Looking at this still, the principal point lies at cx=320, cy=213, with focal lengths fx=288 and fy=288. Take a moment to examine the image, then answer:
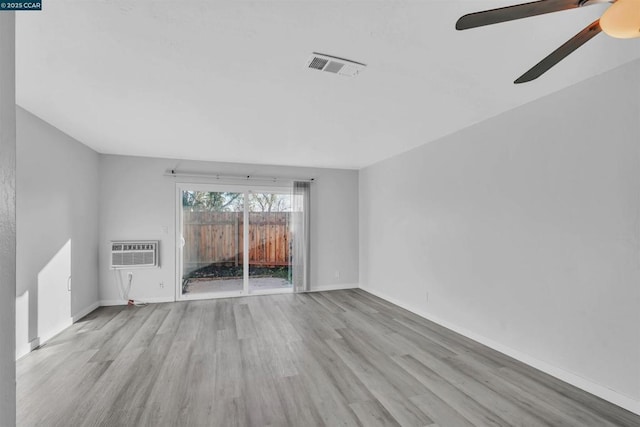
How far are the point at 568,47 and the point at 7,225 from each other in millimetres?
2084

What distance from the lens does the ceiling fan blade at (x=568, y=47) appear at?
1.19 meters

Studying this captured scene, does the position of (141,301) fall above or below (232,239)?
below

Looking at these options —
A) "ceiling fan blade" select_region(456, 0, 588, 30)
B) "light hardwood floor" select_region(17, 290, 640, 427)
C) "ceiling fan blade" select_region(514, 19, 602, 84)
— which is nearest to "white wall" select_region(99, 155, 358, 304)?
"light hardwood floor" select_region(17, 290, 640, 427)

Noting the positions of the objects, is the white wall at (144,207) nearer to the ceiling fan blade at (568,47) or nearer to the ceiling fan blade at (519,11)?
the ceiling fan blade at (568,47)

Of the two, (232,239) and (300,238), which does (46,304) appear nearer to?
(232,239)

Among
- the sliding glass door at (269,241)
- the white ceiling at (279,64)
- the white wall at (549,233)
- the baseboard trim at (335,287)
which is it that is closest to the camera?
the white ceiling at (279,64)

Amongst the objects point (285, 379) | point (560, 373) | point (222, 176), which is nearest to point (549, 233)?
point (560, 373)

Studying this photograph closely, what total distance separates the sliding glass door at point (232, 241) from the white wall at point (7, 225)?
4515 mm

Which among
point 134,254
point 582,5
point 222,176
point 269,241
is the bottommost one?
point 134,254

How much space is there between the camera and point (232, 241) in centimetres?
515

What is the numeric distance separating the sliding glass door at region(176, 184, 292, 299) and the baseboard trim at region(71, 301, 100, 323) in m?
1.13

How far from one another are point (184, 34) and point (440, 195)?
325cm

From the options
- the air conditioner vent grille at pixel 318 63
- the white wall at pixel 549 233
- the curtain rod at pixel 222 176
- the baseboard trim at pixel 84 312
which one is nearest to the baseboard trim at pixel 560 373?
the white wall at pixel 549 233

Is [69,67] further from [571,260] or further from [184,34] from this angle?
[571,260]
